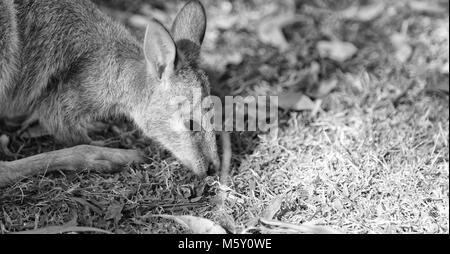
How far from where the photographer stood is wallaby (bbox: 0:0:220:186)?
3.79 metres

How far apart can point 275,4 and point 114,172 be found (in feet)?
8.93

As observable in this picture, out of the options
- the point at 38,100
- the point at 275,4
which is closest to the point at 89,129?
→ the point at 38,100

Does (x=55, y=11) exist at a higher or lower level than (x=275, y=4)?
lower

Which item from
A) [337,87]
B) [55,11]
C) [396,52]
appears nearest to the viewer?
[55,11]

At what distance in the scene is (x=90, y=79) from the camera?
4055mm

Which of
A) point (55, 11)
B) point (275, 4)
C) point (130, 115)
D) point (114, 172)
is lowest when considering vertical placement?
point (114, 172)

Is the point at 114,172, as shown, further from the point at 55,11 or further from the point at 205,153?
the point at 55,11

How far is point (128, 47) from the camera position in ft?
13.6

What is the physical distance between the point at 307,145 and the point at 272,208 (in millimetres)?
879

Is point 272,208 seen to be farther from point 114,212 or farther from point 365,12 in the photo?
point 365,12

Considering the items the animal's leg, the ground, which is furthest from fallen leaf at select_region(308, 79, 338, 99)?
the animal's leg

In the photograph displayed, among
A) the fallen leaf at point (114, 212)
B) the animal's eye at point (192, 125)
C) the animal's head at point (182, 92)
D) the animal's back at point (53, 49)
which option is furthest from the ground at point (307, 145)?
the animal's back at point (53, 49)

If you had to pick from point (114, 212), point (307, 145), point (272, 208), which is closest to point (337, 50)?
point (307, 145)

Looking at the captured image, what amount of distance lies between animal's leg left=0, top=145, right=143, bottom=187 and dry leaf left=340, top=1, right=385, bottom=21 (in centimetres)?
274
